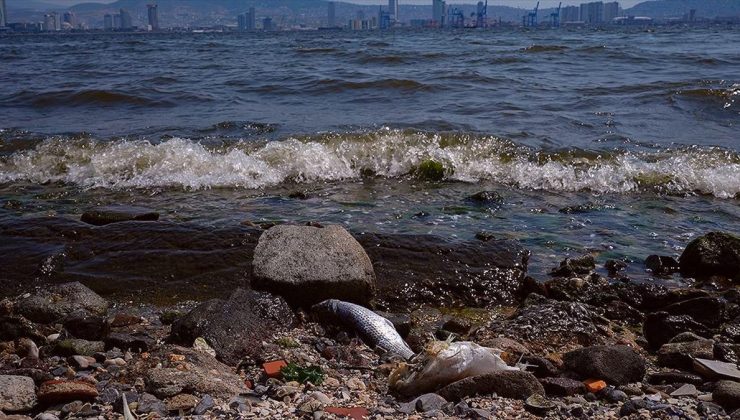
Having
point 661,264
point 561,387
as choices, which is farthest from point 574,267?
point 561,387

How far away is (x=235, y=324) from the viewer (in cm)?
521

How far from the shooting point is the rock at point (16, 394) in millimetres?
3986

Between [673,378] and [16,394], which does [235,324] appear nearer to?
[16,394]

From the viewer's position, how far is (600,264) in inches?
286

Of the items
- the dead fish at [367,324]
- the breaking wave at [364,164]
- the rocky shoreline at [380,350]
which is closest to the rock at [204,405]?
the rocky shoreline at [380,350]

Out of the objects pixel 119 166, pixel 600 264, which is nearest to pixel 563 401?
pixel 600 264

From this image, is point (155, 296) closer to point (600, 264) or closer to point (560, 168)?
point (600, 264)

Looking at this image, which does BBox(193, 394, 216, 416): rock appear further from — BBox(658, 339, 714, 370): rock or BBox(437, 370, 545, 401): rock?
BBox(658, 339, 714, 370): rock

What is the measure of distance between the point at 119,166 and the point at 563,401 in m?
9.19

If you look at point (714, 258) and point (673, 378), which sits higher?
point (714, 258)

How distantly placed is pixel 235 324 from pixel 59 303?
5.30 ft

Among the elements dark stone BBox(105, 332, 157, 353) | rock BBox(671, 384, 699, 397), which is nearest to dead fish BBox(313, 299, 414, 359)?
dark stone BBox(105, 332, 157, 353)

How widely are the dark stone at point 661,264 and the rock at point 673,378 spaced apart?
250 centimetres

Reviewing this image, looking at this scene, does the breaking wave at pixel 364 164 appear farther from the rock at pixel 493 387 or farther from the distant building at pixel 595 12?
the distant building at pixel 595 12
